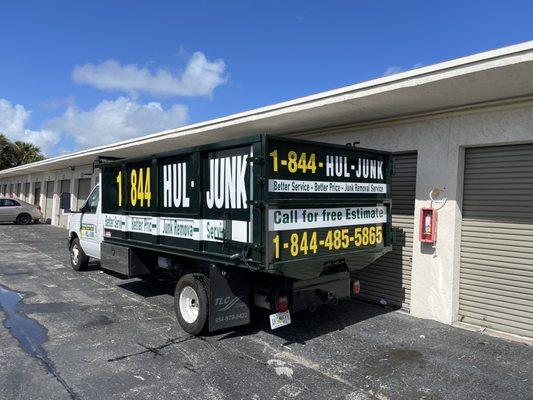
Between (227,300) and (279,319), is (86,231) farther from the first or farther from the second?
(279,319)

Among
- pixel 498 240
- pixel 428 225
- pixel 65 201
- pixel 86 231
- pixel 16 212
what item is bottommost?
pixel 16 212

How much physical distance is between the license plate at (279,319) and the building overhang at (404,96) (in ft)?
10.9

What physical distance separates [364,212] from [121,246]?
14.0 ft

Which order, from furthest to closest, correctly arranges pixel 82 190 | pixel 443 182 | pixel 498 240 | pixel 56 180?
pixel 56 180
pixel 82 190
pixel 443 182
pixel 498 240

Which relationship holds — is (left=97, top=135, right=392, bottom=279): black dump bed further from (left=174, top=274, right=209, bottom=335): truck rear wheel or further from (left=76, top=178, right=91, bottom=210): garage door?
(left=76, top=178, right=91, bottom=210): garage door

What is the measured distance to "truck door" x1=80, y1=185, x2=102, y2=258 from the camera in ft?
30.5

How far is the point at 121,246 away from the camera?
7.75m

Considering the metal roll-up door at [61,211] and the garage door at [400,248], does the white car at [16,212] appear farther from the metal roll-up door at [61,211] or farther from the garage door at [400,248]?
the garage door at [400,248]

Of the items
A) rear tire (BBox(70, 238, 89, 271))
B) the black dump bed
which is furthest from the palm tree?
the black dump bed

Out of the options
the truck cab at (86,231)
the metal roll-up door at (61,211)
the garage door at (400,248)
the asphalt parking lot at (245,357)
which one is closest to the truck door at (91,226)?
the truck cab at (86,231)

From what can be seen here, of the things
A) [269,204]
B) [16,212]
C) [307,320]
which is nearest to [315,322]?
[307,320]

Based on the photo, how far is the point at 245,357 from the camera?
206 inches

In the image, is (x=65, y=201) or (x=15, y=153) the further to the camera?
(x=15, y=153)

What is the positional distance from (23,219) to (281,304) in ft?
82.6
